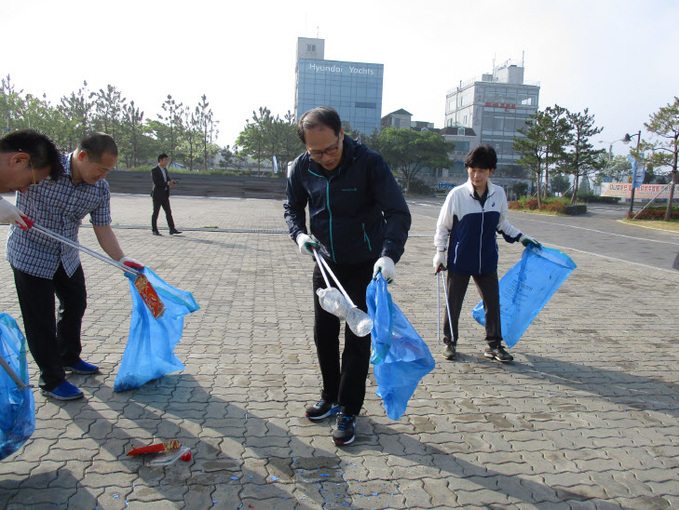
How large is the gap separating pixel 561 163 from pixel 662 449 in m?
36.1

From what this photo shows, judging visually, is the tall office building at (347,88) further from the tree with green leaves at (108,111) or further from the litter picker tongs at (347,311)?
the litter picker tongs at (347,311)

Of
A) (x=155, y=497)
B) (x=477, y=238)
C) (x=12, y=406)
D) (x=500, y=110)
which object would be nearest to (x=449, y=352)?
(x=477, y=238)

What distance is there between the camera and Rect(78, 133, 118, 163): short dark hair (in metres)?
2.85

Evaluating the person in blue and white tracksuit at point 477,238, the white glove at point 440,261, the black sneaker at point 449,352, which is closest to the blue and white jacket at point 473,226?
the person in blue and white tracksuit at point 477,238

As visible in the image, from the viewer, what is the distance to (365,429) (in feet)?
9.50

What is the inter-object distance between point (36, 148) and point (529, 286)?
362 centimetres

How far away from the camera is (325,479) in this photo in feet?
7.81

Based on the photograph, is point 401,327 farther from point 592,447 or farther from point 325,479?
point 592,447

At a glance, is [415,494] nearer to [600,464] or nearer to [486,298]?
[600,464]

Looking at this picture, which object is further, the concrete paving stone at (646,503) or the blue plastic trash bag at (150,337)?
the blue plastic trash bag at (150,337)

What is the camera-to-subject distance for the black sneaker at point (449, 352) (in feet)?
13.6

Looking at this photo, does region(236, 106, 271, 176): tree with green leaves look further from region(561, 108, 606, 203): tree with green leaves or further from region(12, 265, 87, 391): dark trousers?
region(12, 265, 87, 391): dark trousers

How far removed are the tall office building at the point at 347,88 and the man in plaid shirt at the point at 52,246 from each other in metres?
94.4

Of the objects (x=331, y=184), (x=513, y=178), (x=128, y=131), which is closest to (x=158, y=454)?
(x=331, y=184)
